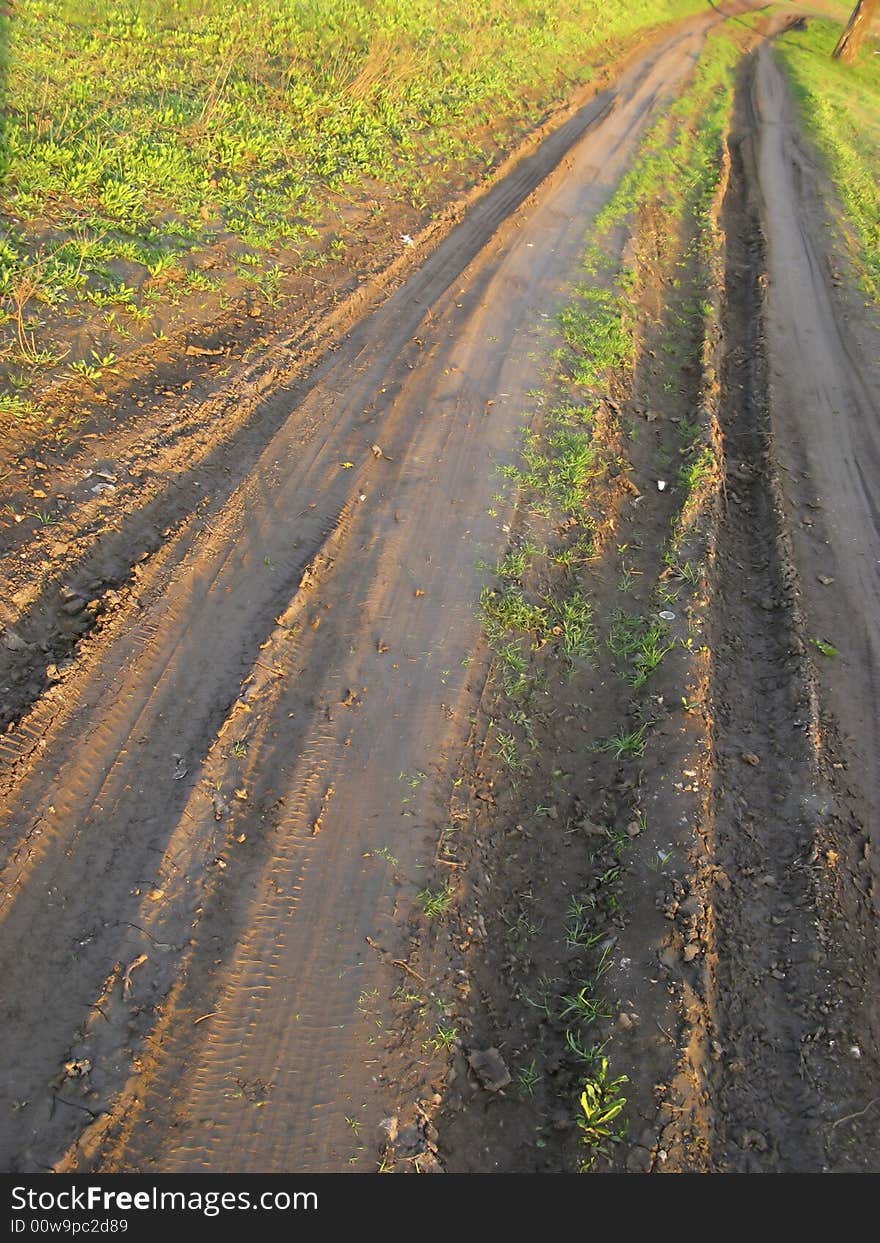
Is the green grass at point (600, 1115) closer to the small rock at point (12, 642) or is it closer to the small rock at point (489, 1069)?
the small rock at point (489, 1069)

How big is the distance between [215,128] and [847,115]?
16.5m

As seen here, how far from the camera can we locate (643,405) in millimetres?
9211

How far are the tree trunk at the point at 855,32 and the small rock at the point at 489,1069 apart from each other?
30.8m

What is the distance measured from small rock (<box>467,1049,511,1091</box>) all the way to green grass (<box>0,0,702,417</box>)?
675cm

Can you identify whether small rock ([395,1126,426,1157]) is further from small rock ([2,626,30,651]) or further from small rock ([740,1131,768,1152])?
small rock ([2,626,30,651])

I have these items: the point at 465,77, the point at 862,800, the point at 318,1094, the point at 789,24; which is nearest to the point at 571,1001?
the point at 318,1094

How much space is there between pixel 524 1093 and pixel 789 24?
117 feet

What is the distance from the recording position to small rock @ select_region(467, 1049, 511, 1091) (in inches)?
172

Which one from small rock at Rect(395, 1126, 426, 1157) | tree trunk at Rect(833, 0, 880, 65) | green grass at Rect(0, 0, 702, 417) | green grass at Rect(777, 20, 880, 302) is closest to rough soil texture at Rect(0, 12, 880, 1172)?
small rock at Rect(395, 1126, 426, 1157)

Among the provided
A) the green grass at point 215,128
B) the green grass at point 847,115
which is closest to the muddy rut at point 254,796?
the green grass at point 215,128

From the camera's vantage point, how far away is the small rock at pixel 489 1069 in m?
4.37

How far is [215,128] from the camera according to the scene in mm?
11328

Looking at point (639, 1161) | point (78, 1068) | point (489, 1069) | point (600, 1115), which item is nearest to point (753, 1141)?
point (639, 1161)

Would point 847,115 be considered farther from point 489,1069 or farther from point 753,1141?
point 489,1069
